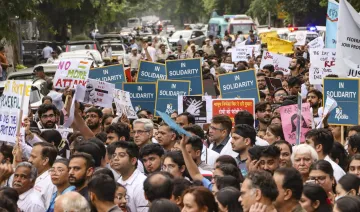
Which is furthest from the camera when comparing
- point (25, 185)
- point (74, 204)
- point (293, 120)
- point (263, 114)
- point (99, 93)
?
point (99, 93)

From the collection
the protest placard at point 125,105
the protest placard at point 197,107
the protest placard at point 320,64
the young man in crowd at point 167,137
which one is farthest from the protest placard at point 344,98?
the protest placard at point 320,64

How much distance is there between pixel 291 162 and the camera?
10.1 m

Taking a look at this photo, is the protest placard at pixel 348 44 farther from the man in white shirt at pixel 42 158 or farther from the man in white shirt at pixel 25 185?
the man in white shirt at pixel 25 185

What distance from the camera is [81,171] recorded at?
9242mm

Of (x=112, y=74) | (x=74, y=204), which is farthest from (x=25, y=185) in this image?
(x=112, y=74)

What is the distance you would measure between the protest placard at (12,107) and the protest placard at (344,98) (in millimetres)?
3659

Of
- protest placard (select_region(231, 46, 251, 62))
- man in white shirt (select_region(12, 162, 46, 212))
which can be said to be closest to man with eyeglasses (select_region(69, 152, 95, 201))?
man in white shirt (select_region(12, 162, 46, 212))

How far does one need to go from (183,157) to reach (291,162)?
107cm

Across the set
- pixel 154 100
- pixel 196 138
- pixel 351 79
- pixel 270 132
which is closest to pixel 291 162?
pixel 196 138

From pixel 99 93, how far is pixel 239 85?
204 cm

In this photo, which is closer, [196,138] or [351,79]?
[196,138]

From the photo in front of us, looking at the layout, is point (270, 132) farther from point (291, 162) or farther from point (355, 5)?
point (355, 5)

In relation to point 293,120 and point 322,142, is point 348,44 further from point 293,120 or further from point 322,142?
point 322,142

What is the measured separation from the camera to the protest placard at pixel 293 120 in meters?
12.2
